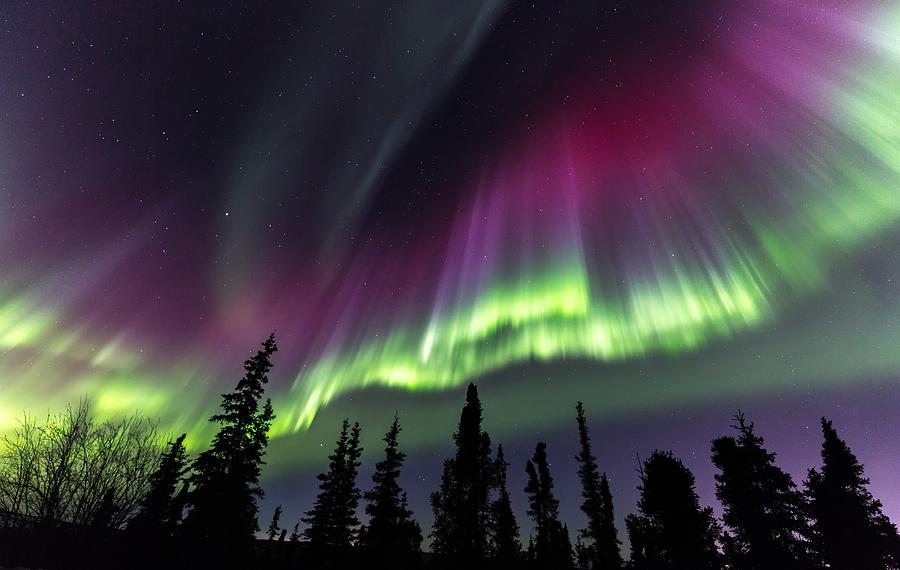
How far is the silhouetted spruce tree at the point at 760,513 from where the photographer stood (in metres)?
32.2

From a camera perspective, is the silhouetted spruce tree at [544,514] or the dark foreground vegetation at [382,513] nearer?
the dark foreground vegetation at [382,513]

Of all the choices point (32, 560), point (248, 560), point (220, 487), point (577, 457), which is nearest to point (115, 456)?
point (32, 560)

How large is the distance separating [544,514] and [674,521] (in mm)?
30182

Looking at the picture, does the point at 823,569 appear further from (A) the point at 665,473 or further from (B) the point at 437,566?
(B) the point at 437,566

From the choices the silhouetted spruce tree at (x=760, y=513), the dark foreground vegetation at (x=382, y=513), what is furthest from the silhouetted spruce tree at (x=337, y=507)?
the silhouetted spruce tree at (x=760, y=513)

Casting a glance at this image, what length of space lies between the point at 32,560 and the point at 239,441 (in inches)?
591

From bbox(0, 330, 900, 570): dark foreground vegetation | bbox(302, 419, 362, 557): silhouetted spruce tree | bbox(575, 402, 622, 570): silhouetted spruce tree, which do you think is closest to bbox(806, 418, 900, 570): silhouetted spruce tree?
bbox(0, 330, 900, 570): dark foreground vegetation

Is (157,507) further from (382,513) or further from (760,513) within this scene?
(760,513)

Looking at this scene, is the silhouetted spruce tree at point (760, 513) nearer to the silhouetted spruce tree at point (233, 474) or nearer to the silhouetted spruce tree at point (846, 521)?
the silhouetted spruce tree at point (846, 521)

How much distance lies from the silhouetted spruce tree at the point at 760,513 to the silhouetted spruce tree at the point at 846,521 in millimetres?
3184

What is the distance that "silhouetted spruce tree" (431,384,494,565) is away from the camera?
4622 centimetres

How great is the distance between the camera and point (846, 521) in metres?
35.3

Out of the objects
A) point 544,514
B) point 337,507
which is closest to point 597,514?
point 544,514

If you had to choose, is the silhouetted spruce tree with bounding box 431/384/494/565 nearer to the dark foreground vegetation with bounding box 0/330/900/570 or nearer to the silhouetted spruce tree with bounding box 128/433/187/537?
the dark foreground vegetation with bounding box 0/330/900/570
